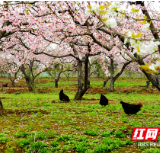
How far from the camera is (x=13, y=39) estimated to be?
17188 millimetres

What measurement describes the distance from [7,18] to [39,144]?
23.4 feet

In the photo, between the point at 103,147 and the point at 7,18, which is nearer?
the point at 103,147

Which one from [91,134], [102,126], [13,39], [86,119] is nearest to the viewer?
[91,134]

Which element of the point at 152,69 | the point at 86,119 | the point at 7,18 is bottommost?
the point at 86,119

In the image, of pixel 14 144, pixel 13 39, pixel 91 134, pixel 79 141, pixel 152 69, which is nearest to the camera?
pixel 152 69

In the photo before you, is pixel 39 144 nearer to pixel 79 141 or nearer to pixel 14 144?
pixel 14 144

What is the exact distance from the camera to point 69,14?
9.77 metres

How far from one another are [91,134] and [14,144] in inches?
101

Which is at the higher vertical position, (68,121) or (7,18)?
(7,18)

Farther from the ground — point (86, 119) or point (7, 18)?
point (7, 18)

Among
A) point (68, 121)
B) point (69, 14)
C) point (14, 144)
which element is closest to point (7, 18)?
point (69, 14)
